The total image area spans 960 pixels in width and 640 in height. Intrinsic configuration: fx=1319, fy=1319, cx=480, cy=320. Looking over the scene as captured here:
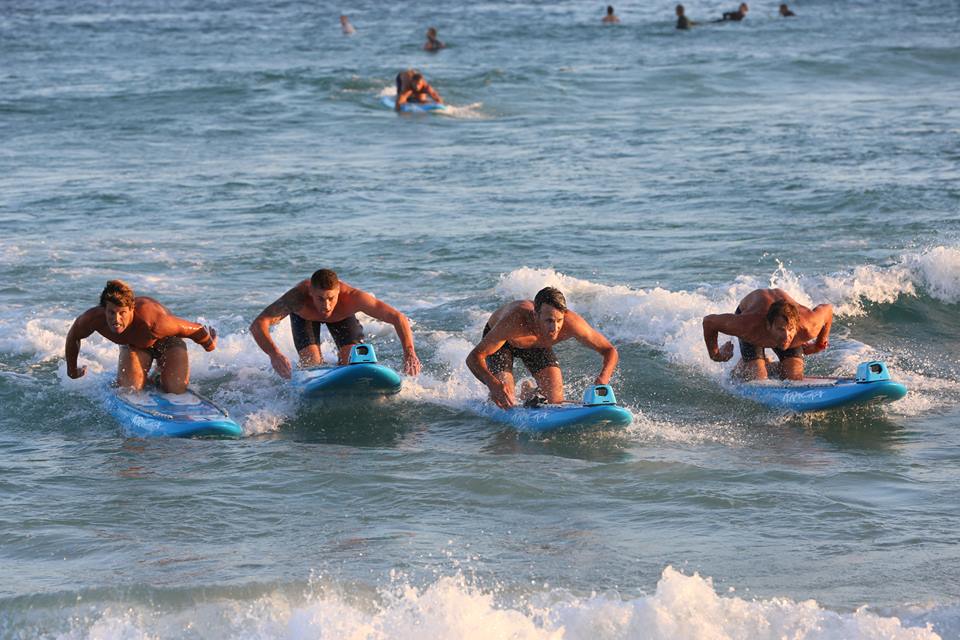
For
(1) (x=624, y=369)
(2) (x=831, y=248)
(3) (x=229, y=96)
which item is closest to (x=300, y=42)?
(3) (x=229, y=96)

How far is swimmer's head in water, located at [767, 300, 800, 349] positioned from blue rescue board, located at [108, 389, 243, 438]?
4.09m

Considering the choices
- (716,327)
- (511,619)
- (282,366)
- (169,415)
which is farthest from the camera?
(716,327)

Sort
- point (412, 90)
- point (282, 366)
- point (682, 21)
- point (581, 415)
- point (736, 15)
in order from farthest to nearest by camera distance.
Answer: point (736, 15) → point (682, 21) → point (412, 90) → point (282, 366) → point (581, 415)

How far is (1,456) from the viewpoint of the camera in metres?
9.50

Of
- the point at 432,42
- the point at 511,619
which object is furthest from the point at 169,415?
the point at 432,42

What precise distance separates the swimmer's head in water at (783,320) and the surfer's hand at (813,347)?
438mm

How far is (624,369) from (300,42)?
25977 millimetres

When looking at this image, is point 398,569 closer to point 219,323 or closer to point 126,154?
point 219,323

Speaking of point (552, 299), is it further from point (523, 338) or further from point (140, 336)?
point (140, 336)

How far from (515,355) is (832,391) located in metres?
2.42

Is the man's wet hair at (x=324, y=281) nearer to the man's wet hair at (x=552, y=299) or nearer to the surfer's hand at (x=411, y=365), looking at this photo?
the surfer's hand at (x=411, y=365)

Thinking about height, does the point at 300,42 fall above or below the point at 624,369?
above

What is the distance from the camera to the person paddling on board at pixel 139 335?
9.58 metres

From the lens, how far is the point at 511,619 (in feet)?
21.7
